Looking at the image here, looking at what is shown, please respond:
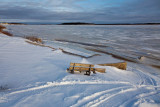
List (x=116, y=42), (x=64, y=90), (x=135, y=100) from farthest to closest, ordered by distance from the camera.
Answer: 1. (x=116, y=42)
2. (x=64, y=90)
3. (x=135, y=100)

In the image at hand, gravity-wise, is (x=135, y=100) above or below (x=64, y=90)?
below

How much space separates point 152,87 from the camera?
22.2 feet

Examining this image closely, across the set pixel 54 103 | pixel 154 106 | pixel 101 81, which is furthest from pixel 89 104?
pixel 154 106

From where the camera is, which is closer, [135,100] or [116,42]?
[135,100]

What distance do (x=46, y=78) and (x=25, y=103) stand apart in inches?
78.5

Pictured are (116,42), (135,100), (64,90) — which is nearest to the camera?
(135,100)

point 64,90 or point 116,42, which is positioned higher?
point 116,42

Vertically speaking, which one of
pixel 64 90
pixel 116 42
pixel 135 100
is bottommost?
pixel 135 100

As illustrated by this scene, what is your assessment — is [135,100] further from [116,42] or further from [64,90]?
[116,42]

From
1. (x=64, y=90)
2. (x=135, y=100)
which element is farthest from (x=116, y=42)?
(x=64, y=90)

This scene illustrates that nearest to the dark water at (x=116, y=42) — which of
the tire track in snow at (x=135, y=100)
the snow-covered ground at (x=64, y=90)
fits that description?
the tire track in snow at (x=135, y=100)

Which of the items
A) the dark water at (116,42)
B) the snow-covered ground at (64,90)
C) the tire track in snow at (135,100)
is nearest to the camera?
the snow-covered ground at (64,90)

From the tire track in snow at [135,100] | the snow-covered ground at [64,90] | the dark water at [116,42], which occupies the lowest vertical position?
the tire track in snow at [135,100]

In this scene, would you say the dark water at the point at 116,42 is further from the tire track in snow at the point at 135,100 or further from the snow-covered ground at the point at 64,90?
the snow-covered ground at the point at 64,90
